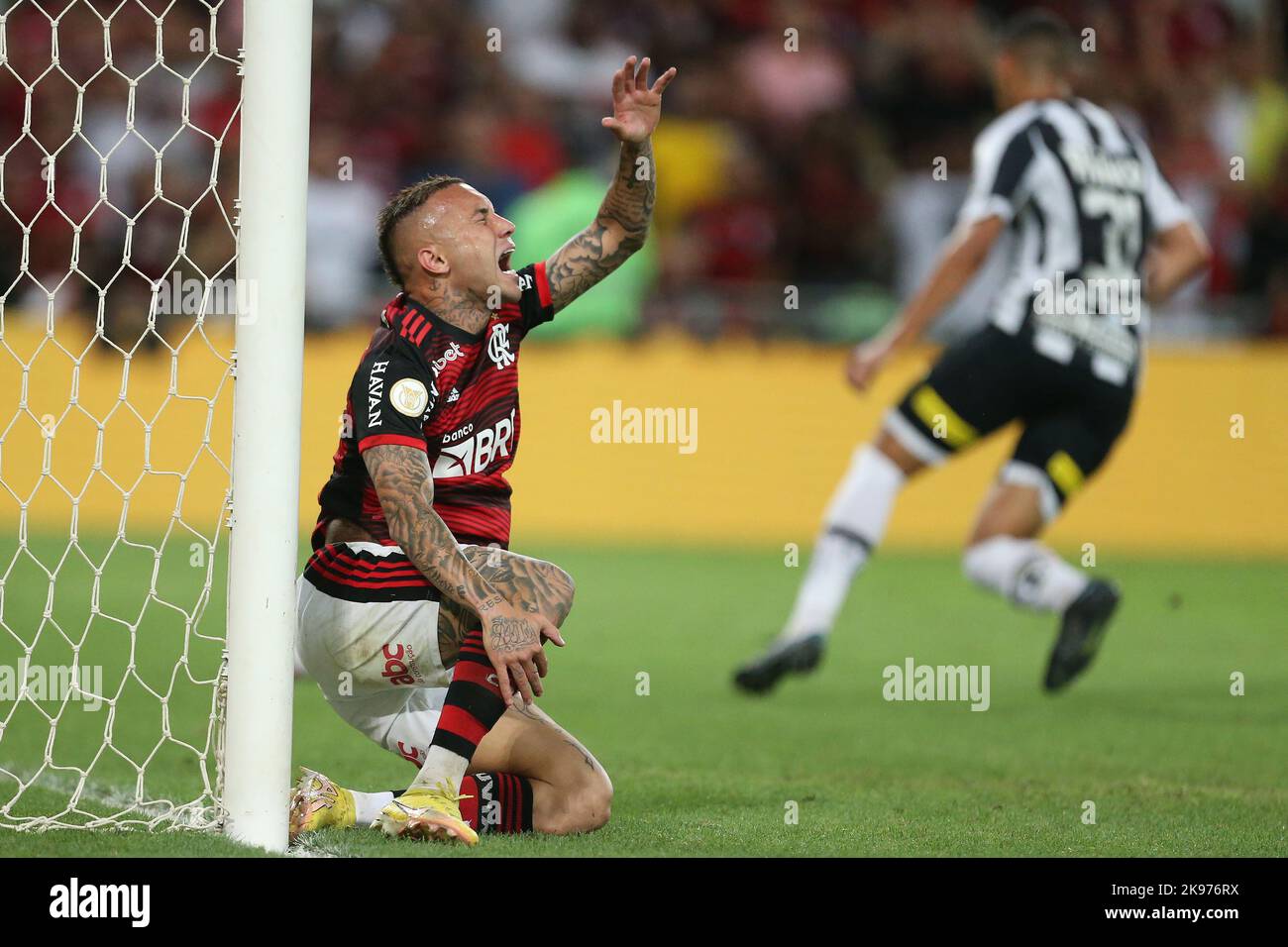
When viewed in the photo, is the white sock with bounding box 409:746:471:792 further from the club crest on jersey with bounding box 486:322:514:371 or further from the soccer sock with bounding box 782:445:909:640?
the soccer sock with bounding box 782:445:909:640

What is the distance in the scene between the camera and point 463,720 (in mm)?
3750

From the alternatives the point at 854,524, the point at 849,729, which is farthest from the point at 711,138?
the point at 849,729

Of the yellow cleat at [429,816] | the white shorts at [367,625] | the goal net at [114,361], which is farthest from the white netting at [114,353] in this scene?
the yellow cleat at [429,816]

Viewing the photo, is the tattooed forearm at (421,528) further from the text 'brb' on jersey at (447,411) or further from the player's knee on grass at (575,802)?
the player's knee on grass at (575,802)

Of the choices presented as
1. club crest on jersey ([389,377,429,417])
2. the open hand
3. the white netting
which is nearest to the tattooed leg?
club crest on jersey ([389,377,429,417])

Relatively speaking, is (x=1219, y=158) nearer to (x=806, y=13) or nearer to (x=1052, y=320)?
(x=806, y=13)

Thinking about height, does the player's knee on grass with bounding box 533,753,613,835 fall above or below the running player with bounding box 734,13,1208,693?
below

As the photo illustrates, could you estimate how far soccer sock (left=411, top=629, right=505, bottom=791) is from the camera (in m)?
3.75

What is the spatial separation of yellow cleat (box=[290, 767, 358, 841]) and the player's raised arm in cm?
133

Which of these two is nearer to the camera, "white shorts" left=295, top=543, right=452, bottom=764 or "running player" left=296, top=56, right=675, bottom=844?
"running player" left=296, top=56, right=675, bottom=844

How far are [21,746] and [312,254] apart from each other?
23.5ft

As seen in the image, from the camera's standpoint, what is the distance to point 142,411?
10625mm

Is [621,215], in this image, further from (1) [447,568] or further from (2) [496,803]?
(2) [496,803]

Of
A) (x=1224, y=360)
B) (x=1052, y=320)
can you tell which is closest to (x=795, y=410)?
(x=1224, y=360)
